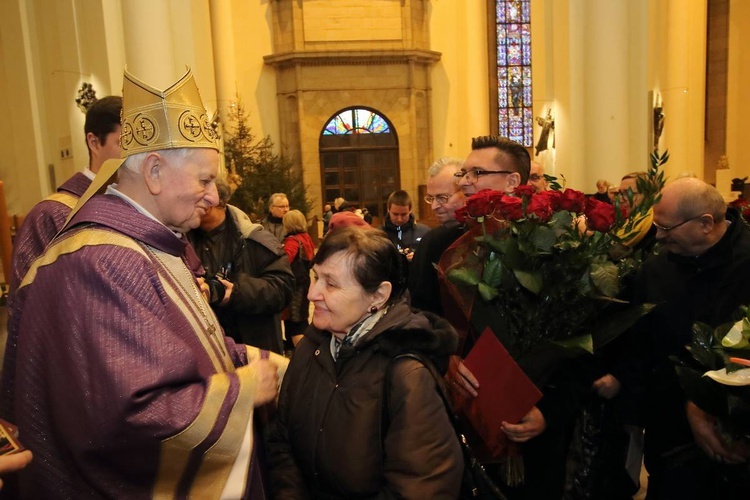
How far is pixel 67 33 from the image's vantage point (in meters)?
10.1

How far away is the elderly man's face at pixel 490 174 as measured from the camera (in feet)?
9.97

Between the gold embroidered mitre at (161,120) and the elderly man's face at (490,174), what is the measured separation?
1.37 meters

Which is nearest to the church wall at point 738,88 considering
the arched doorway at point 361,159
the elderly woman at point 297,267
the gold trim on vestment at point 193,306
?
the arched doorway at point 361,159

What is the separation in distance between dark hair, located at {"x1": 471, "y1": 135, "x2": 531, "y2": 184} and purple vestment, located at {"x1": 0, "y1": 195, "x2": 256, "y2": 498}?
1.75m

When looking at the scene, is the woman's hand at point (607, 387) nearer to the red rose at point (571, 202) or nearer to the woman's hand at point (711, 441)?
the woman's hand at point (711, 441)

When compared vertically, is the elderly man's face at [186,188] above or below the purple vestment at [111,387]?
above

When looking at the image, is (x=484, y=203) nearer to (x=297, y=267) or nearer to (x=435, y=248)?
(x=435, y=248)

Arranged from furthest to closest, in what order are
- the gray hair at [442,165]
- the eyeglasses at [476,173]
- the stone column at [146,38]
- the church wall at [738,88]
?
the church wall at [738,88] < the stone column at [146,38] < the gray hair at [442,165] < the eyeglasses at [476,173]

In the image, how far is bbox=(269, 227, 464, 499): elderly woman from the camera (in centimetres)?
186

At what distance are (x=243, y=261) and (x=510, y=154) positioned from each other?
1690mm

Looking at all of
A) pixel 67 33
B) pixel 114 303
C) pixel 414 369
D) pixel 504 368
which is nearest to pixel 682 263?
pixel 504 368

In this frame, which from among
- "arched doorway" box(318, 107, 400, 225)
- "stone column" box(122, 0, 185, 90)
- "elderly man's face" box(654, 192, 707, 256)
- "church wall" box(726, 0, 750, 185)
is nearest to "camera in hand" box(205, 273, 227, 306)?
"elderly man's face" box(654, 192, 707, 256)

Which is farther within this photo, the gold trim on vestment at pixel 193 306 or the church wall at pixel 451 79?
the church wall at pixel 451 79

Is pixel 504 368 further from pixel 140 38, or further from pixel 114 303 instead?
pixel 140 38
